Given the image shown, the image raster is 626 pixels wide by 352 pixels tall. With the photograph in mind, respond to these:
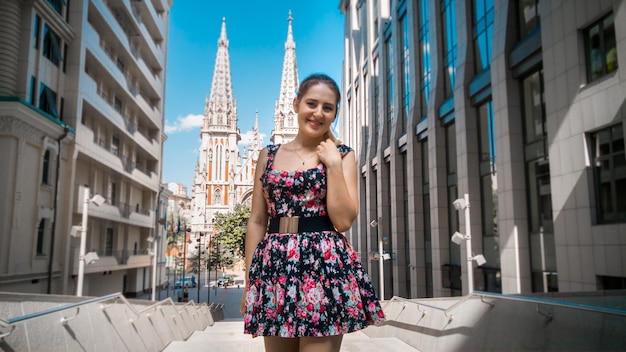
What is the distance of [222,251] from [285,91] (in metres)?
48.3

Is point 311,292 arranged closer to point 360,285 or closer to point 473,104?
point 360,285

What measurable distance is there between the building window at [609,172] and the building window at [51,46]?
838 inches

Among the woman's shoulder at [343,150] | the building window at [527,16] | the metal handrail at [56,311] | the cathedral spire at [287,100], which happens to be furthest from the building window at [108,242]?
the cathedral spire at [287,100]

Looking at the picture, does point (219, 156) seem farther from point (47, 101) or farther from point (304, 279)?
point (304, 279)

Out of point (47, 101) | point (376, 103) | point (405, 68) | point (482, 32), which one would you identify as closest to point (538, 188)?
point (482, 32)

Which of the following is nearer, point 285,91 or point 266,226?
point 266,226

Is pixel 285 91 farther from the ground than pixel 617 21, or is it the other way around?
pixel 285 91

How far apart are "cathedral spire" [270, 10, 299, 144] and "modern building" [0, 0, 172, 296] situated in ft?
239

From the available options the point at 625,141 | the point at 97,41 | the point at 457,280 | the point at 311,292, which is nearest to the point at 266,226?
the point at 311,292

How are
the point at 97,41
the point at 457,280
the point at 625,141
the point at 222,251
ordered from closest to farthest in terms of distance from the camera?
the point at 625,141
the point at 457,280
the point at 97,41
the point at 222,251

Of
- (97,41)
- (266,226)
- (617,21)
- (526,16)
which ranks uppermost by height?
(97,41)

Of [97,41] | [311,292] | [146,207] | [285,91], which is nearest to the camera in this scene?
[311,292]

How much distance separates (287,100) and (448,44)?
89179mm

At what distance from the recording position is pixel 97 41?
85.1ft
